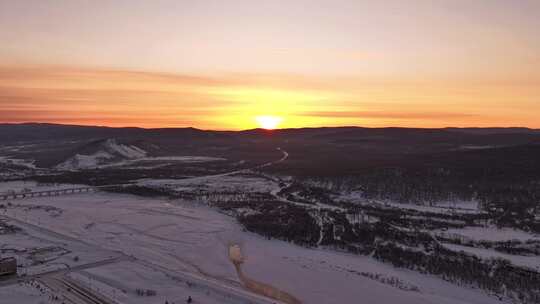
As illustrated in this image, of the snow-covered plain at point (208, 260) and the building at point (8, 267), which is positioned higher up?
the building at point (8, 267)

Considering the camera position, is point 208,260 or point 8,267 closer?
point 8,267

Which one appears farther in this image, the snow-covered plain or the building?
the building

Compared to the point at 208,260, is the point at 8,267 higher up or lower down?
higher up

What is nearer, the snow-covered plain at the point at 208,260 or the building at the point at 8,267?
the snow-covered plain at the point at 208,260

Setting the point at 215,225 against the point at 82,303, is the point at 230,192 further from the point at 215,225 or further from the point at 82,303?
the point at 82,303
